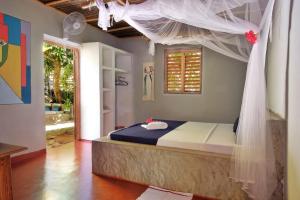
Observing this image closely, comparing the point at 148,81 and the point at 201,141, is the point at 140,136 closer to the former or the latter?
the point at 201,141

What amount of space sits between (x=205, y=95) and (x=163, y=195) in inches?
111

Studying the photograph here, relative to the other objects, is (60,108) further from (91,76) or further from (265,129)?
(265,129)

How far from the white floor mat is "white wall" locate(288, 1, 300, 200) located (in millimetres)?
958

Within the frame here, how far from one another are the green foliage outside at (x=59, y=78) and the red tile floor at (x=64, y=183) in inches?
146

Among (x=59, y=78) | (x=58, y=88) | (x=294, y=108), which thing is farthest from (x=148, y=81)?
(x=294, y=108)

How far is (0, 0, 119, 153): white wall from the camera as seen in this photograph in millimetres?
2938

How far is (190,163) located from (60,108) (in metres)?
5.73

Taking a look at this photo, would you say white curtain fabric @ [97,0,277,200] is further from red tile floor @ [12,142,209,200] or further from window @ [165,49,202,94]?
window @ [165,49,202,94]

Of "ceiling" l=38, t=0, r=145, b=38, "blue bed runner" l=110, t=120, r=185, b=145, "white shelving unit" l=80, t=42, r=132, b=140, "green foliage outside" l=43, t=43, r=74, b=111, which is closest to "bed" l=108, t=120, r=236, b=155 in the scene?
"blue bed runner" l=110, t=120, r=185, b=145

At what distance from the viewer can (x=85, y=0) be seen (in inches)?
131

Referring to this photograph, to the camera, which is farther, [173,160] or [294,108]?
[173,160]

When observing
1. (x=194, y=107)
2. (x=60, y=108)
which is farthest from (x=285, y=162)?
(x=60, y=108)

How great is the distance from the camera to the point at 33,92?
330cm

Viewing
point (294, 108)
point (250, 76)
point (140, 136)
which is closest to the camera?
point (294, 108)
